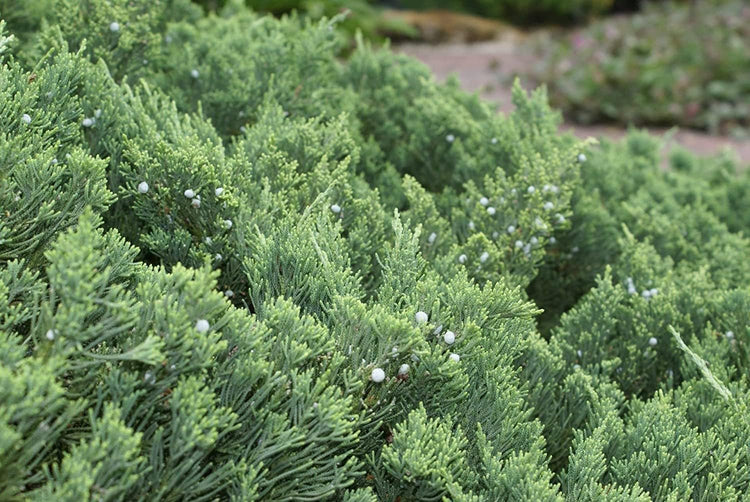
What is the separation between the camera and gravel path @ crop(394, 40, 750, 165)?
819 centimetres

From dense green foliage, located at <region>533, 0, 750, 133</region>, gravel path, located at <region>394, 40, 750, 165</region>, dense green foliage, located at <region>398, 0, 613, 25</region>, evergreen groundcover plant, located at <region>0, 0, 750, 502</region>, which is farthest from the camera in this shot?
dense green foliage, located at <region>398, 0, 613, 25</region>

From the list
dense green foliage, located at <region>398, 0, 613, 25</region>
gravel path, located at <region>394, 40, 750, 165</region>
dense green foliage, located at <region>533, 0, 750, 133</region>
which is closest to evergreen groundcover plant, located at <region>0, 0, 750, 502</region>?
gravel path, located at <region>394, 40, 750, 165</region>

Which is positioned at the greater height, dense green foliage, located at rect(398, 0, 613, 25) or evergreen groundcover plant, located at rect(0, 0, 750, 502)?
evergreen groundcover plant, located at rect(0, 0, 750, 502)

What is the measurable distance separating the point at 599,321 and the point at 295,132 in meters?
1.06

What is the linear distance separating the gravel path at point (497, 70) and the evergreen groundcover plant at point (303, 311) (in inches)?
210

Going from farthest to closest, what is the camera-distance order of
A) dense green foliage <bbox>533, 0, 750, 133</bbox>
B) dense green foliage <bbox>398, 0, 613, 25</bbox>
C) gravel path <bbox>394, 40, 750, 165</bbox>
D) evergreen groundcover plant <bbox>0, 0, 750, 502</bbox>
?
1. dense green foliage <bbox>398, 0, 613, 25</bbox>
2. dense green foliage <bbox>533, 0, 750, 133</bbox>
3. gravel path <bbox>394, 40, 750, 165</bbox>
4. evergreen groundcover plant <bbox>0, 0, 750, 502</bbox>

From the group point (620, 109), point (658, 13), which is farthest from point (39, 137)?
point (658, 13)

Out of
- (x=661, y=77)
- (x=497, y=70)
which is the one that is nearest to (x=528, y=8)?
(x=497, y=70)

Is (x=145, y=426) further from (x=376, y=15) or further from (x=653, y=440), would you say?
(x=376, y=15)

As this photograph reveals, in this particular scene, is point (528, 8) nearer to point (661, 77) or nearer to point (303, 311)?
point (661, 77)

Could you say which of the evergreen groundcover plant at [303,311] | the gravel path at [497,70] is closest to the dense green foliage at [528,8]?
the gravel path at [497,70]

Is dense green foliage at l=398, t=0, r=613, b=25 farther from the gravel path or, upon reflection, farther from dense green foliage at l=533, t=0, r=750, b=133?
dense green foliage at l=533, t=0, r=750, b=133

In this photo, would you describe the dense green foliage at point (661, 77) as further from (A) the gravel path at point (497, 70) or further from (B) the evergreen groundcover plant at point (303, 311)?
(B) the evergreen groundcover plant at point (303, 311)

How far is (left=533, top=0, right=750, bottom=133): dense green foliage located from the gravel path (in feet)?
0.62
